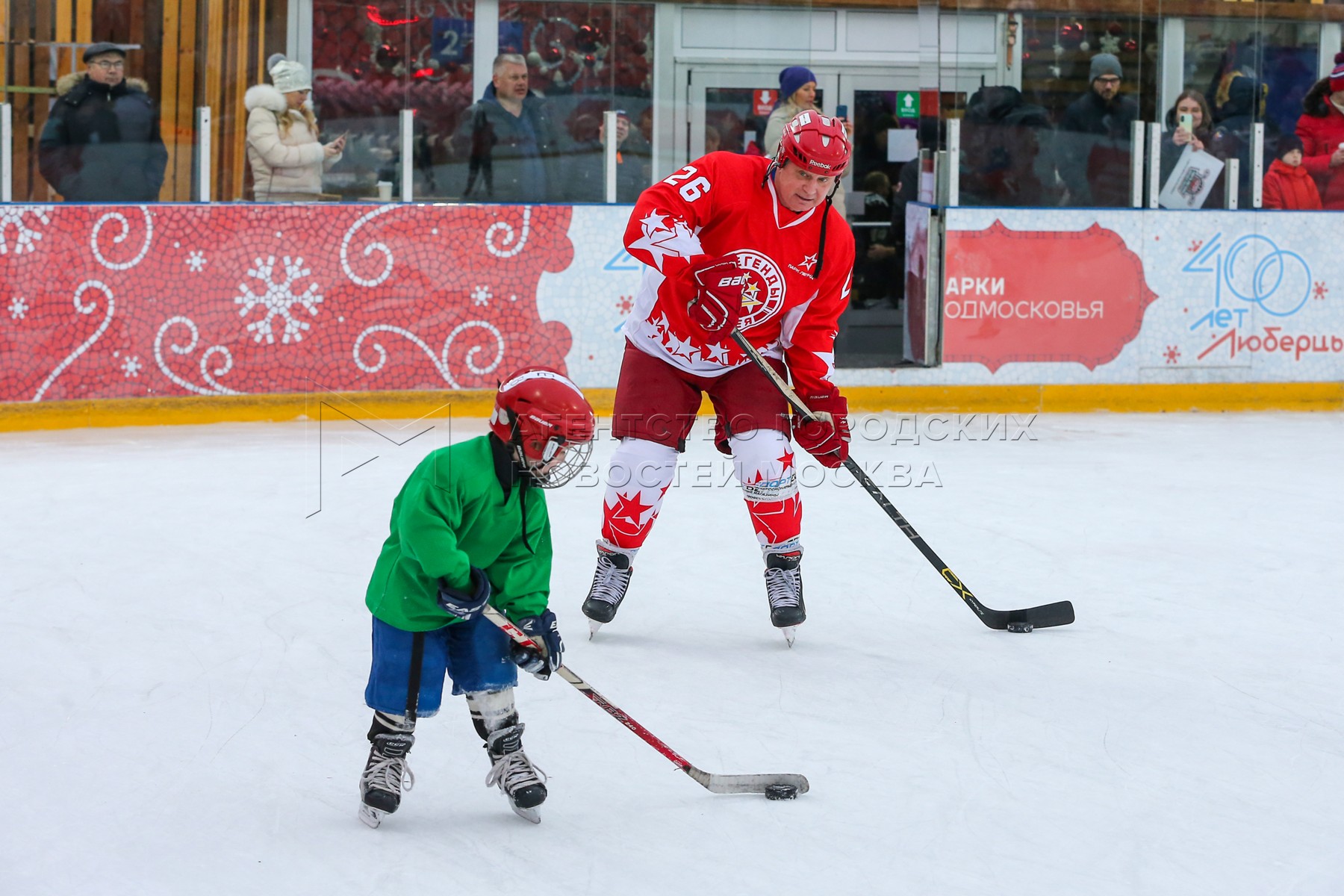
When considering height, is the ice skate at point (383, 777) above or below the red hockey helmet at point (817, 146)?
below

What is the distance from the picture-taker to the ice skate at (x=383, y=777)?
215 cm

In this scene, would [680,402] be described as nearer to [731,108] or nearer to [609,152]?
[609,152]

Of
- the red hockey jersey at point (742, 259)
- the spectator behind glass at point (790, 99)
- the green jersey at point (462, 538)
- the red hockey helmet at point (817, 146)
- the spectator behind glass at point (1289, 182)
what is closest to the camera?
the green jersey at point (462, 538)

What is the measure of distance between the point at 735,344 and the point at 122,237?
3328mm

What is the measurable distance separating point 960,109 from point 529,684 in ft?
14.6

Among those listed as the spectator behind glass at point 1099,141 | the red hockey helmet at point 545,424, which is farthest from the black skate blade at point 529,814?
the spectator behind glass at point 1099,141

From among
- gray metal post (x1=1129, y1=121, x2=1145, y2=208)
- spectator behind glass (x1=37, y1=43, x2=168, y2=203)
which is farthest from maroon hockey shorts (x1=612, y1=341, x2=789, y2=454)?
gray metal post (x1=1129, y1=121, x2=1145, y2=208)

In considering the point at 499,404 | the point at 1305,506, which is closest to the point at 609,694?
the point at 499,404

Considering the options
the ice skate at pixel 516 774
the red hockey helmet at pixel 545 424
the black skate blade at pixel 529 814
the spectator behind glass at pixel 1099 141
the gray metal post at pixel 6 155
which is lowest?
the black skate blade at pixel 529 814

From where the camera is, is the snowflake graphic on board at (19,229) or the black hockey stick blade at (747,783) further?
the snowflake graphic on board at (19,229)

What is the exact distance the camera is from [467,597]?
2.04m

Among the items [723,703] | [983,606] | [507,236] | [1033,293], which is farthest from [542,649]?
[1033,293]

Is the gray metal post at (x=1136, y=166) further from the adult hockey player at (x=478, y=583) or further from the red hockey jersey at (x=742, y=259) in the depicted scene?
the adult hockey player at (x=478, y=583)

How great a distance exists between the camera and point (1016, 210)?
6.45m
